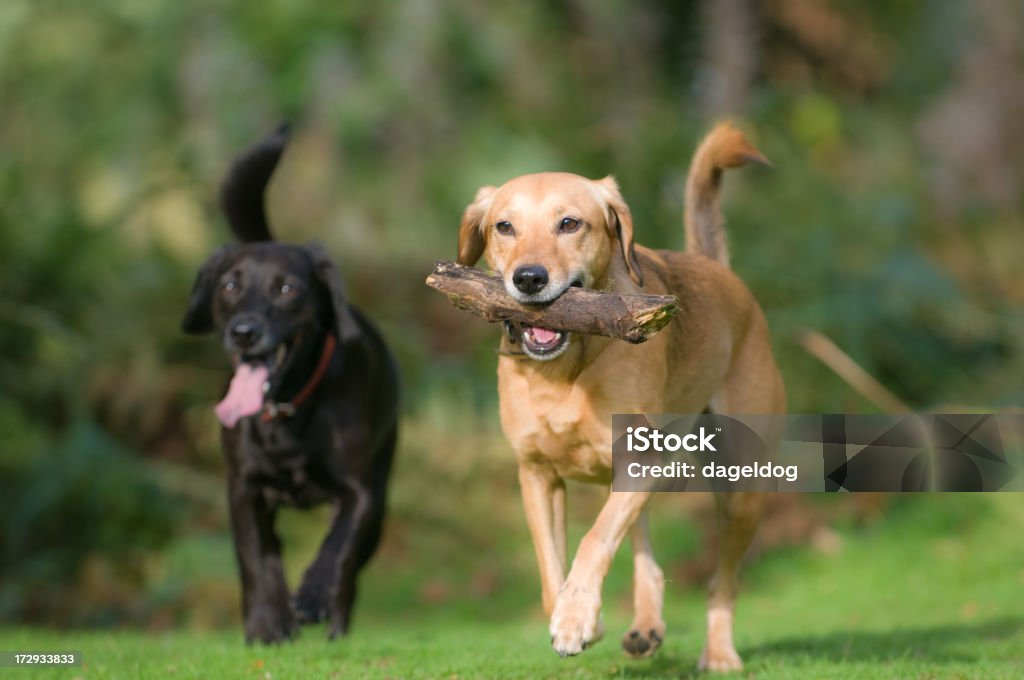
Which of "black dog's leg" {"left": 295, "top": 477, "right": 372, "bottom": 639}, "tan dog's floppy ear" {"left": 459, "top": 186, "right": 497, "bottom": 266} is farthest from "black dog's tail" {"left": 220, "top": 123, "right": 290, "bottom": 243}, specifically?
"tan dog's floppy ear" {"left": 459, "top": 186, "right": 497, "bottom": 266}

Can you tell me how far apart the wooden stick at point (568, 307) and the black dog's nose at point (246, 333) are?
5.51ft

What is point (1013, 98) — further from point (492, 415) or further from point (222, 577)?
point (222, 577)

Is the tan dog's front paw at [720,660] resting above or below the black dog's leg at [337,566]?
below

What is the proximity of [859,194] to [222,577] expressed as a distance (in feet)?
29.3

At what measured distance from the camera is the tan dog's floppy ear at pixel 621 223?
5285mm

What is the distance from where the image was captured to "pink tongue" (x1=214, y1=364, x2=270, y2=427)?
21.6 feet

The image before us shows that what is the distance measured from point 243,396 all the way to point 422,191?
10200 mm

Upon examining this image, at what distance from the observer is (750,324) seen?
647 cm

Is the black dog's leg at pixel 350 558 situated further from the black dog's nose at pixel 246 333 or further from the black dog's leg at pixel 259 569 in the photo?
the black dog's nose at pixel 246 333

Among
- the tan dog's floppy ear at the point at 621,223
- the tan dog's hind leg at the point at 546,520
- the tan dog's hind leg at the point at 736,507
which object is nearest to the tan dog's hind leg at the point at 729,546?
the tan dog's hind leg at the point at 736,507

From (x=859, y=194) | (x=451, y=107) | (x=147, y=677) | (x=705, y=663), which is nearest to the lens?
(x=147, y=677)

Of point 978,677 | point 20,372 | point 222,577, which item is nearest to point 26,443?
point 20,372

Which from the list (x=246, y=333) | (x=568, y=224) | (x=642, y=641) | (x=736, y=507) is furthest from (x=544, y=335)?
(x=246, y=333)

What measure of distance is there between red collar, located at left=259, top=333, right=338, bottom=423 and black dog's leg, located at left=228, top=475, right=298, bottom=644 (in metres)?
0.43
